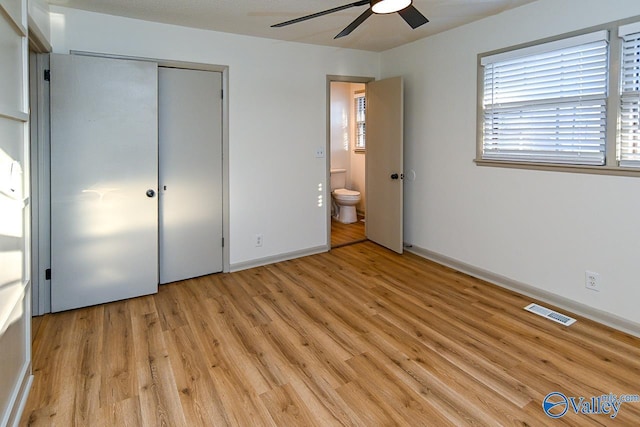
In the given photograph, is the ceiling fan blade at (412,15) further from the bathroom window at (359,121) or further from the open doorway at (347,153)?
the bathroom window at (359,121)

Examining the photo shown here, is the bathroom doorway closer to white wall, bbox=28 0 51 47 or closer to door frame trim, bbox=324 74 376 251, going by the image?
door frame trim, bbox=324 74 376 251

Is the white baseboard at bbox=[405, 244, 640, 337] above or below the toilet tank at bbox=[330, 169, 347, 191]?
below

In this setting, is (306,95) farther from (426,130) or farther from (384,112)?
(426,130)

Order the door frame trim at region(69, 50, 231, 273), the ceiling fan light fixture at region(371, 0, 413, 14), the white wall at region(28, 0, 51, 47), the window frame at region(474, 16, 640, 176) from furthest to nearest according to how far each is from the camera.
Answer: the door frame trim at region(69, 50, 231, 273) → the window frame at region(474, 16, 640, 176) → the white wall at region(28, 0, 51, 47) → the ceiling fan light fixture at region(371, 0, 413, 14)

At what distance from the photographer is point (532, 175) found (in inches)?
128

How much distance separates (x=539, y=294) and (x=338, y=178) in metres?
3.91

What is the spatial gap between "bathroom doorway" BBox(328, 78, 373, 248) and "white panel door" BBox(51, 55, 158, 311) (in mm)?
3335

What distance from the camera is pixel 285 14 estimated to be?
332 centimetres

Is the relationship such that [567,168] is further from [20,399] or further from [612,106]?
[20,399]

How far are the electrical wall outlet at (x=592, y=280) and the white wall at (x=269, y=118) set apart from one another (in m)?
2.69

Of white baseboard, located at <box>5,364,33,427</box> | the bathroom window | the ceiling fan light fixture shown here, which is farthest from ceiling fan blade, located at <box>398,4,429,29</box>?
the bathroom window

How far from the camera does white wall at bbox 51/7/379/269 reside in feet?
11.8

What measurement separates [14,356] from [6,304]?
0.35m

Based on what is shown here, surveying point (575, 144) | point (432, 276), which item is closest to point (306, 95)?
point (432, 276)
